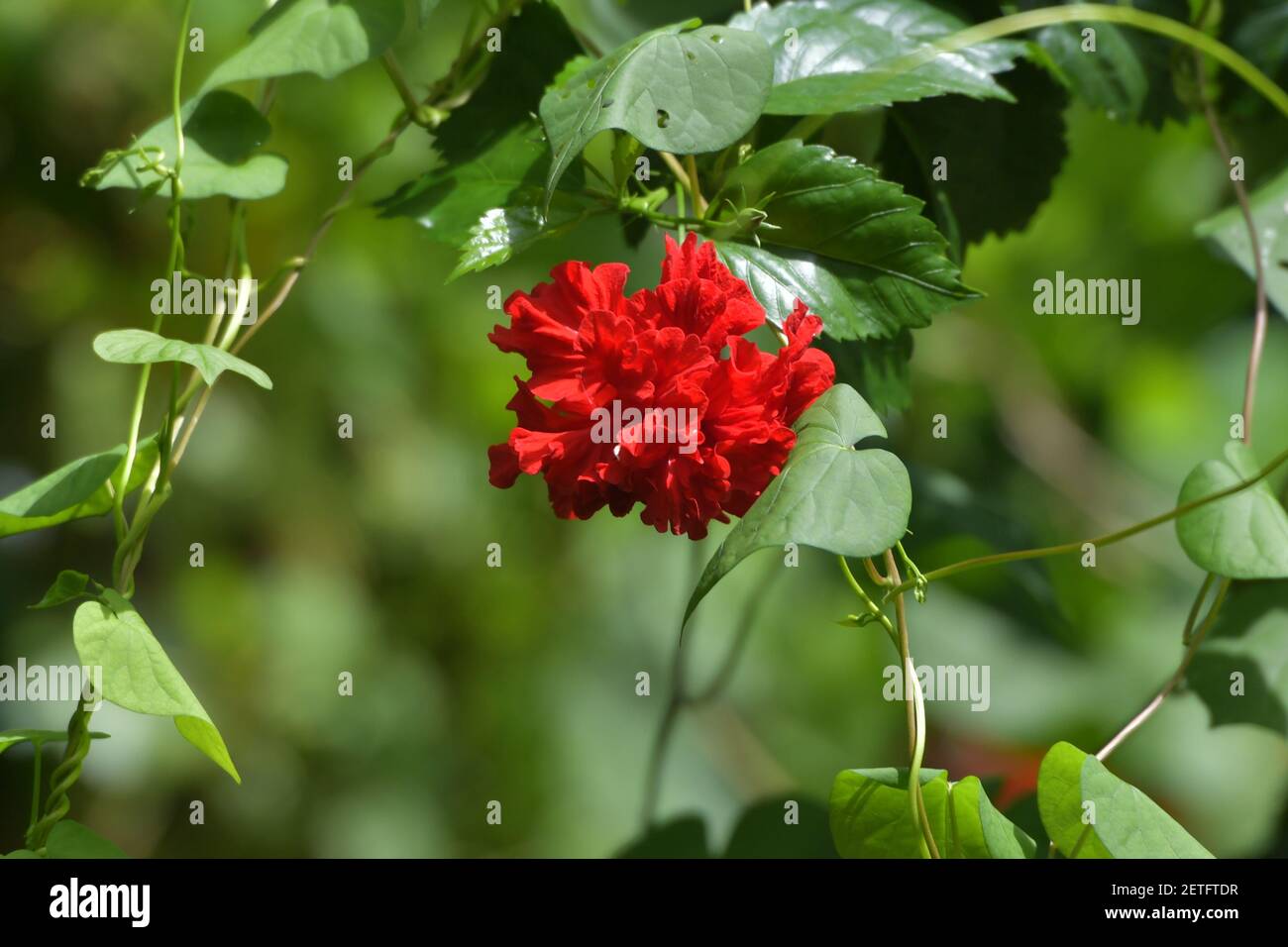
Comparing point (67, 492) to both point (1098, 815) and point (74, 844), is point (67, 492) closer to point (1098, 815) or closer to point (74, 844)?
point (74, 844)

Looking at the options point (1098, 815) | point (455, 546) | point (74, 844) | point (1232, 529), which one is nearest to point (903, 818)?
point (1098, 815)

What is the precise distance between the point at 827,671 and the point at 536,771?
0.28 meters

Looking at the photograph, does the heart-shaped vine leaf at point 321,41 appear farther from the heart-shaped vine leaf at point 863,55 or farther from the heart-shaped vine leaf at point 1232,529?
the heart-shaped vine leaf at point 1232,529

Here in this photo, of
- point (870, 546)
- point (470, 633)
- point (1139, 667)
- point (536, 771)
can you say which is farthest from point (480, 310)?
point (870, 546)

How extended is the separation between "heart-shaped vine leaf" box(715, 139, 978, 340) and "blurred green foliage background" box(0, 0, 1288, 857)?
502 mm

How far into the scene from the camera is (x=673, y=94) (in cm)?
35

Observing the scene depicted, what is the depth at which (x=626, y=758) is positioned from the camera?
105 cm

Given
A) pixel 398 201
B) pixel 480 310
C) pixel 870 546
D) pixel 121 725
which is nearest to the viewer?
pixel 870 546

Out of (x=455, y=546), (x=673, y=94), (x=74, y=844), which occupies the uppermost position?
(x=673, y=94)

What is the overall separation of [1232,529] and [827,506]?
0.19m

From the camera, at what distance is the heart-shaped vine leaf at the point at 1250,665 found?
0.53 meters

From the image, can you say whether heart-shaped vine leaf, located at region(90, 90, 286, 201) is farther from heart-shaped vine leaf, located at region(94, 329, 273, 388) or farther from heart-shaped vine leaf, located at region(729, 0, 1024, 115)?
heart-shaped vine leaf, located at region(729, 0, 1024, 115)

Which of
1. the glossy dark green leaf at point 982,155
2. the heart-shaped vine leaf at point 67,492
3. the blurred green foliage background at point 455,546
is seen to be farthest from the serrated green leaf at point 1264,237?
the heart-shaped vine leaf at point 67,492
